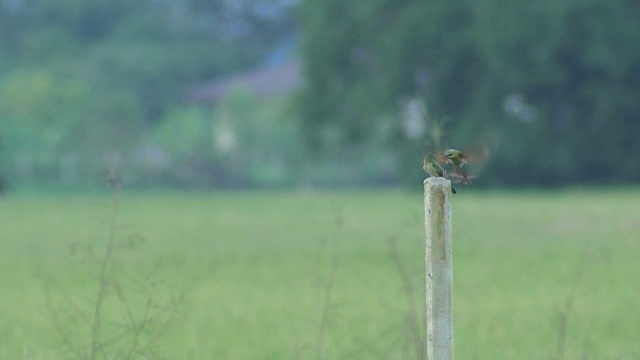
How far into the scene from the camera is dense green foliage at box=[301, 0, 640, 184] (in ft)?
144

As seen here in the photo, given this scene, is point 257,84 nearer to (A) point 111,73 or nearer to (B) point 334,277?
(A) point 111,73

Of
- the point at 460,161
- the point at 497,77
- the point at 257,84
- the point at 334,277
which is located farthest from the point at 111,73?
the point at 460,161

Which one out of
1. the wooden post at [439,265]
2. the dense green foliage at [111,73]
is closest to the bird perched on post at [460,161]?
the wooden post at [439,265]

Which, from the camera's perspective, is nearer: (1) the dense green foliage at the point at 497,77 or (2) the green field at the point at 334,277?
(2) the green field at the point at 334,277

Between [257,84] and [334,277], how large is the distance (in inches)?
2759

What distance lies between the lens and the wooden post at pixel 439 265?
4924 mm

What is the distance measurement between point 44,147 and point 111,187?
202ft

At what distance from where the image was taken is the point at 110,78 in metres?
79.7

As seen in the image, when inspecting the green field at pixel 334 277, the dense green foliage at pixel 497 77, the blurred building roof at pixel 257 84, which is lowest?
the green field at pixel 334 277

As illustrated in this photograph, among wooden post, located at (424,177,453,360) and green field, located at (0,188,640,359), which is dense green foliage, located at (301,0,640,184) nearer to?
green field, located at (0,188,640,359)

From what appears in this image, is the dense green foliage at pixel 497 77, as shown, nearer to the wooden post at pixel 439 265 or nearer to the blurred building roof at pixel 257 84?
→ the blurred building roof at pixel 257 84

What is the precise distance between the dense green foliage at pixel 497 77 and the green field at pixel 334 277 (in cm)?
723

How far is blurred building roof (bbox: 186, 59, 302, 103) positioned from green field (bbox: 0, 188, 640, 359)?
45238 mm

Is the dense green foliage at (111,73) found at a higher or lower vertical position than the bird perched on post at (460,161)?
higher
